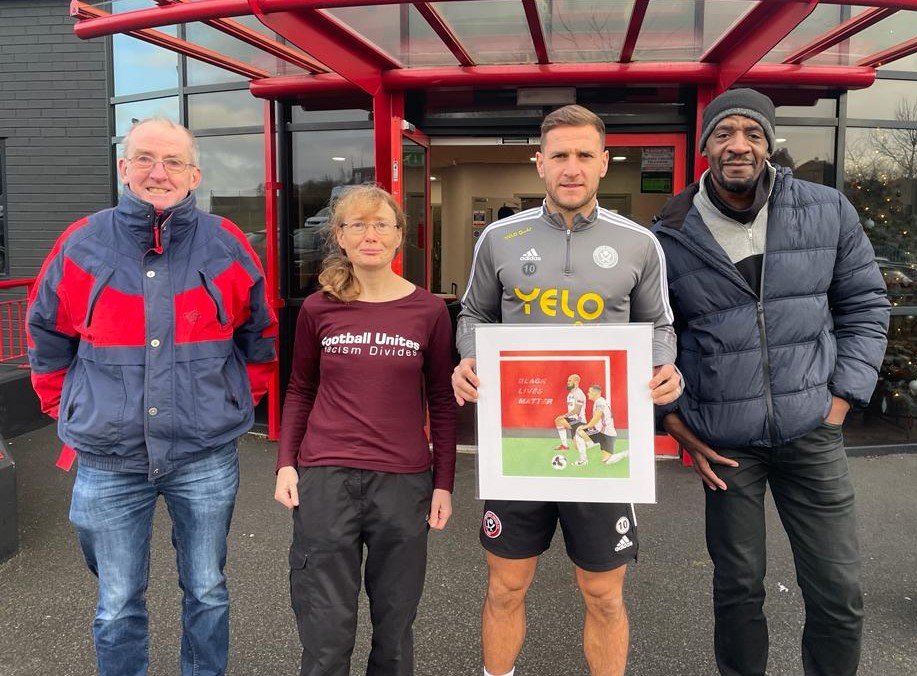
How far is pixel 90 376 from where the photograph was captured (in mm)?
2049

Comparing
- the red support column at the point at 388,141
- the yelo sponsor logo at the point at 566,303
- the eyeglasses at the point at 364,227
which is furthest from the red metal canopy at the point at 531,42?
the yelo sponsor logo at the point at 566,303

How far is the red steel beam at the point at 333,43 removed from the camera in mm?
3275

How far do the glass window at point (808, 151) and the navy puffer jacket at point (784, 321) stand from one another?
3.32 m

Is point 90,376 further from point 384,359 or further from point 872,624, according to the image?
point 872,624

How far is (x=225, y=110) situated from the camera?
586 cm

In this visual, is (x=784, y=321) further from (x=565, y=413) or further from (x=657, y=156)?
(x=657, y=156)

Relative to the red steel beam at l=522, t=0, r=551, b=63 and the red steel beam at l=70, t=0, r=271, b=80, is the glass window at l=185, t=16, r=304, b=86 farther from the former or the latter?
the red steel beam at l=522, t=0, r=551, b=63

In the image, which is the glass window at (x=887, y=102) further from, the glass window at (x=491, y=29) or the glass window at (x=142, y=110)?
the glass window at (x=142, y=110)

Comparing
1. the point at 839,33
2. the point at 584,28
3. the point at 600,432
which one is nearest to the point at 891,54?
the point at 839,33

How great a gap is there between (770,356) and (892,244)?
4.12 m

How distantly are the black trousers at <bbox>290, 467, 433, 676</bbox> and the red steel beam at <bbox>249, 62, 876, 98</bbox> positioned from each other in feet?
11.3

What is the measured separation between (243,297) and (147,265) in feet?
0.98

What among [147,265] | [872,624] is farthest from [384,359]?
[872,624]

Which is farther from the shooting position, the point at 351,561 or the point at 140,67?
the point at 140,67
